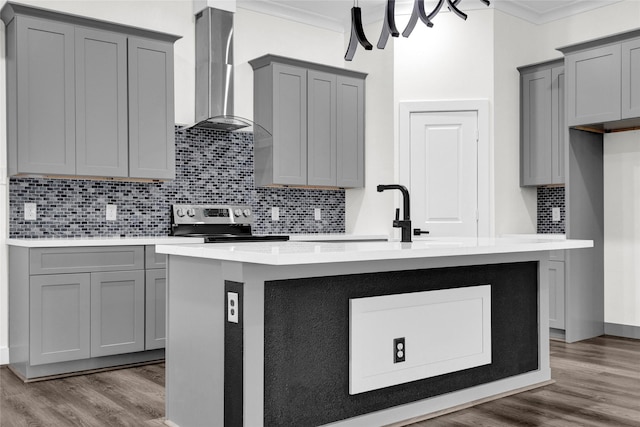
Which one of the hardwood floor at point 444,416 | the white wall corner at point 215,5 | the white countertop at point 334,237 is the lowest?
the hardwood floor at point 444,416

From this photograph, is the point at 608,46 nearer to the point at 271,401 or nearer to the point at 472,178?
the point at 472,178

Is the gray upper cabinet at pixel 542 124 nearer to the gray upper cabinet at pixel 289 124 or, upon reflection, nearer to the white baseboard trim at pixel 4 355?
the gray upper cabinet at pixel 289 124

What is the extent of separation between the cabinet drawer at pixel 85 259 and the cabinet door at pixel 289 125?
166cm

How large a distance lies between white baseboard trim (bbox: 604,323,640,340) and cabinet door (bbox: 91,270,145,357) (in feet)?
13.5

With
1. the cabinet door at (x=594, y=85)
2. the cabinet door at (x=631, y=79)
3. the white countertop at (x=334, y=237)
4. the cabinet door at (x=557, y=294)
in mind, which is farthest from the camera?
the white countertop at (x=334, y=237)

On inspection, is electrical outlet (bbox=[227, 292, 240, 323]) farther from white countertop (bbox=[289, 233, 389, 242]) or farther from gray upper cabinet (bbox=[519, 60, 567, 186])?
gray upper cabinet (bbox=[519, 60, 567, 186])

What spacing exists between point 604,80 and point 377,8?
7.55ft

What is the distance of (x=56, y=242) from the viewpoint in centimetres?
413

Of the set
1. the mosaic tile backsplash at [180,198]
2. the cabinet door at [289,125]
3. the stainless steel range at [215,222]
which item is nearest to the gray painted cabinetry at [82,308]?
the mosaic tile backsplash at [180,198]

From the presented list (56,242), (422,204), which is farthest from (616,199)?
(56,242)

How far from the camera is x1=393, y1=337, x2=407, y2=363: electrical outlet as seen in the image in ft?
10.0

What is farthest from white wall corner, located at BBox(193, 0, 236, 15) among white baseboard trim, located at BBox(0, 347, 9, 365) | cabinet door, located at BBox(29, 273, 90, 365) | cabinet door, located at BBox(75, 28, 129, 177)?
white baseboard trim, located at BBox(0, 347, 9, 365)

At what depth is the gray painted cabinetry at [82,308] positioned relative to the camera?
409 centimetres

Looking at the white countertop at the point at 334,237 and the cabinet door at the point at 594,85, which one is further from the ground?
the cabinet door at the point at 594,85
